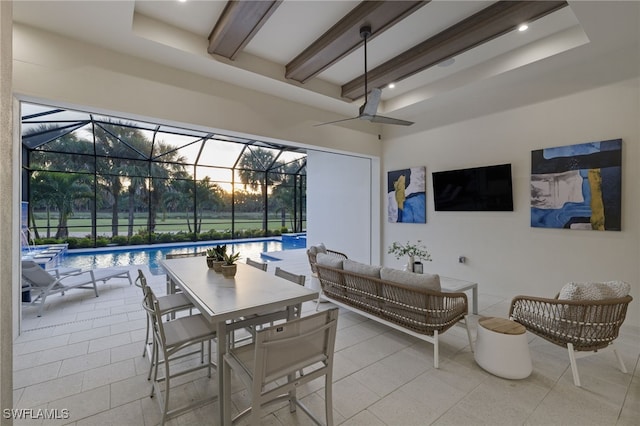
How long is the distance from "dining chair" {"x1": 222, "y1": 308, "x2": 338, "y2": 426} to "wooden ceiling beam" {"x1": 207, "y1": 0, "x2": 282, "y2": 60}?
9.20 feet

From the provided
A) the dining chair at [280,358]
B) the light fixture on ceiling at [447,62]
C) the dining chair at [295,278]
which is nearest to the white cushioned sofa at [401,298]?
the dining chair at [295,278]

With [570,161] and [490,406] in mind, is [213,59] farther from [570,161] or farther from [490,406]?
[570,161]

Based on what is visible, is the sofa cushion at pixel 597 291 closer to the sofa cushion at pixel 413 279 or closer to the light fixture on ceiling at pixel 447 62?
the sofa cushion at pixel 413 279

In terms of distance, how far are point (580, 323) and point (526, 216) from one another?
218cm

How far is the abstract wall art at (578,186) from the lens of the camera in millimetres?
3242

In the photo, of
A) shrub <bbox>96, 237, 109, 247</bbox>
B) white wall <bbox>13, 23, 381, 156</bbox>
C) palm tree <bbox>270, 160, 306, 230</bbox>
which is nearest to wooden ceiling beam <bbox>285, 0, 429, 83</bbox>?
white wall <bbox>13, 23, 381, 156</bbox>

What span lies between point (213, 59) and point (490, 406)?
Result: 444 cm

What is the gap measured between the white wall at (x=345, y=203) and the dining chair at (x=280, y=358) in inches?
178

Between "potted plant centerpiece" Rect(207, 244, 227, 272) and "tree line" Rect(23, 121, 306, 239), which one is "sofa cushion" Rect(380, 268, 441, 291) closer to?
"potted plant centerpiece" Rect(207, 244, 227, 272)

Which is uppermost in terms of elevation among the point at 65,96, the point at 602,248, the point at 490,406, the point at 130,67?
the point at 130,67

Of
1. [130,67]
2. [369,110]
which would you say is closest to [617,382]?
[369,110]

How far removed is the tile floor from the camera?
1.87 m

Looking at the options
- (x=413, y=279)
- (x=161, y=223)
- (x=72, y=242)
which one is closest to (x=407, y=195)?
(x=413, y=279)

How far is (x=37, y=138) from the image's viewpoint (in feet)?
24.7
